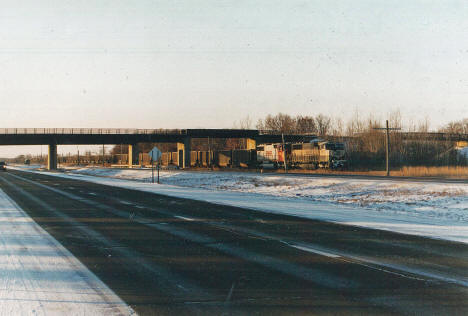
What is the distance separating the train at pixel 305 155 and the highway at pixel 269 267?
130ft

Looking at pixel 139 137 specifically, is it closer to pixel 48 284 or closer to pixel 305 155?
pixel 305 155

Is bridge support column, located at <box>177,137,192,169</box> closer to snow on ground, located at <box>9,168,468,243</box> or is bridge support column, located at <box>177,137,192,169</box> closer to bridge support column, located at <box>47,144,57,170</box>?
bridge support column, located at <box>47,144,57,170</box>

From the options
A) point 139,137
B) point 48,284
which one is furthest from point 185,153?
point 48,284

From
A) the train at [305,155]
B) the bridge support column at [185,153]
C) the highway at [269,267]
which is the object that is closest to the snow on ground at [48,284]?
the highway at [269,267]

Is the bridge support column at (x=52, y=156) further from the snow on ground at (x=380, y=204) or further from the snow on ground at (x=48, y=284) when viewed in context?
the snow on ground at (x=48, y=284)

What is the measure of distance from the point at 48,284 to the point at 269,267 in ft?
11.8

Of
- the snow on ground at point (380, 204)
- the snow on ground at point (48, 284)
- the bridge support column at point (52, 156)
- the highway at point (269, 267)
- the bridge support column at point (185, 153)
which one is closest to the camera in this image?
the snow on ground at point (48, 284)

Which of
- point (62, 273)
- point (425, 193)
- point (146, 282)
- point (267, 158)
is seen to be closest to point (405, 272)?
point (146, 282)

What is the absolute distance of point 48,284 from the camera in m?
6.70

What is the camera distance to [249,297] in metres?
5.94

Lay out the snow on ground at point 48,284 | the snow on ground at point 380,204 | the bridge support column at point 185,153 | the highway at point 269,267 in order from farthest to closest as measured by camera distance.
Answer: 1. the bridge support column at point 185,153
2. the snow on ground at point 380,204
3. the highway at point 269,267
4. the snow on ground at point 48,284

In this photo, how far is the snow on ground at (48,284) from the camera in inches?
220

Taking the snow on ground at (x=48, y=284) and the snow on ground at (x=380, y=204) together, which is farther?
the snow on ground at (x=380, y=204)

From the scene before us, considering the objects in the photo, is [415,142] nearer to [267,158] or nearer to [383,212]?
[267,158]
